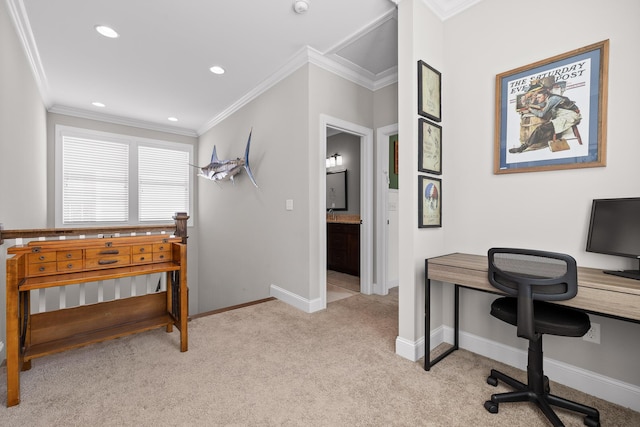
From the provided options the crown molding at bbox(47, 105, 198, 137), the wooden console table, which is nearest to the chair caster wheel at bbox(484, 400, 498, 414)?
the wooden console table

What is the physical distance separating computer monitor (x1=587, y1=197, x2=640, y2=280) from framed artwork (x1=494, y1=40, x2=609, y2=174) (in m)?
0.26

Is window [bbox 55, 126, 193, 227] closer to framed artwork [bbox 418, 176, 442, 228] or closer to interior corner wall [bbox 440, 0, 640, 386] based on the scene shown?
framed artwork [bbox 418, 176, 442, 228]

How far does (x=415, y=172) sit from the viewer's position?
2.07m

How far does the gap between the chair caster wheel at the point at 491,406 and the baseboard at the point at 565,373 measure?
0.58 metres

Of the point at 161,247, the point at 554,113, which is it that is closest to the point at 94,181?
the point at 161,247

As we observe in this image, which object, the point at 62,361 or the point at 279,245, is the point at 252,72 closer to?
the point at 279,245

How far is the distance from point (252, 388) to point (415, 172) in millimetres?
1737

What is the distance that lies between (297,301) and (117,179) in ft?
13.3

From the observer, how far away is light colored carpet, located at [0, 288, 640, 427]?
1.50m

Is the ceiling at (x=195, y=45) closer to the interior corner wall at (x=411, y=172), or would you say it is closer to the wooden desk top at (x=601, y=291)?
the interior corner wall at (x=411, y=172)

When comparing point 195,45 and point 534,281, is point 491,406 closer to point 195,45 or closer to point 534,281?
point 534,281

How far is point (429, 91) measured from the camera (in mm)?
2166

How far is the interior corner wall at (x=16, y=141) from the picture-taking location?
7.04ft

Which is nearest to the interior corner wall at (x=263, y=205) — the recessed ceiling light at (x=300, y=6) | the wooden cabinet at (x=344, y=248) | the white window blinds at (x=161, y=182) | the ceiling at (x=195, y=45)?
the ceiling at (x=195, y=45)
